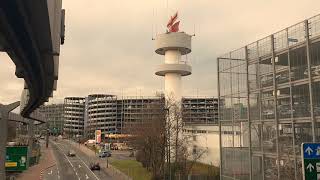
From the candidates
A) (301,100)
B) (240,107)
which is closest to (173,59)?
(240,107)

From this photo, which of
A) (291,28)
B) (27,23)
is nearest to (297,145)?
(291,28)

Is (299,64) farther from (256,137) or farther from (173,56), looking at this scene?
(173,56)

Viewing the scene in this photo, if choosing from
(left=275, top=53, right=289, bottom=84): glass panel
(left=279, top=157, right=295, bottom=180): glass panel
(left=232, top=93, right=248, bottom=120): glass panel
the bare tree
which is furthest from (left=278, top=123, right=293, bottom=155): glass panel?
the bare tree

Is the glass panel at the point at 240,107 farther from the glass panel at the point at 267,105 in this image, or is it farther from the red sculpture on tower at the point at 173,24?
the red sculpture on tower at the point at 173,24

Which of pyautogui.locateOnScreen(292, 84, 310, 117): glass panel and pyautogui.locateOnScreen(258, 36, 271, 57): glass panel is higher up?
pyautogui.locateOnScreen(258, 36, 271, 57): glass panel

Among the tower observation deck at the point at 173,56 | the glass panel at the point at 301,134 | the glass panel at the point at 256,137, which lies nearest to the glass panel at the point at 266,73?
the glass panel at the point at 256,137

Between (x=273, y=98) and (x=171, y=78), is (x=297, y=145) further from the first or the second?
(x=171, y=78)

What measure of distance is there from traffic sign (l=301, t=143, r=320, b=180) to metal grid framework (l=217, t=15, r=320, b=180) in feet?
72.6

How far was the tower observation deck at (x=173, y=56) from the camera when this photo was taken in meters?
83.3

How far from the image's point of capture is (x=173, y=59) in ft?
278

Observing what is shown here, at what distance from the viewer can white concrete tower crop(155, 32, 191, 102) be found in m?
83.2

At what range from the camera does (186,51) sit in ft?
284

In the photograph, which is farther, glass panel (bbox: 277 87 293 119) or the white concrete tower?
the white concrete tower

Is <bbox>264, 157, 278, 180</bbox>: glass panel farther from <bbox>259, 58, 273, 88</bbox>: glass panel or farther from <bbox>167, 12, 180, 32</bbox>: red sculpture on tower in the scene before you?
<bbox>167, 12, 180, 32</bbox>: red sculpture on tower
